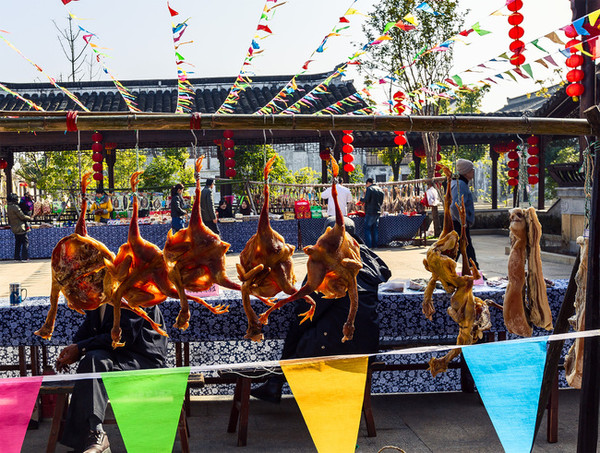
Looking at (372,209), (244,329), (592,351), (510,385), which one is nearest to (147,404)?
(510,385)

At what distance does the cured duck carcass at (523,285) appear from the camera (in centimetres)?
368

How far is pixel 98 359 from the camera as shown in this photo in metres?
3.89

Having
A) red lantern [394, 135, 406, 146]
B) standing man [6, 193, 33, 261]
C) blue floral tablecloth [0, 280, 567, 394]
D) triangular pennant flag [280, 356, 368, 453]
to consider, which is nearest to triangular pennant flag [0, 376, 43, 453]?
triangular pennant flag [280, 356, 368, 453]

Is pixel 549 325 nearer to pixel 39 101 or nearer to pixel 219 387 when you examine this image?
pixel 219 387

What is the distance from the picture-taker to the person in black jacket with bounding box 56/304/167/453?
12.2 feet

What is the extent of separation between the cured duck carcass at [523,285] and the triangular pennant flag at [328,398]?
133cm

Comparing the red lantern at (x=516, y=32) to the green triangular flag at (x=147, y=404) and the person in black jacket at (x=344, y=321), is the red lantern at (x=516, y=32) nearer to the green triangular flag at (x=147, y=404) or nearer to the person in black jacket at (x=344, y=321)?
the person in black jacket at (x=344, y=321)

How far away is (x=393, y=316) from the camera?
4773mm

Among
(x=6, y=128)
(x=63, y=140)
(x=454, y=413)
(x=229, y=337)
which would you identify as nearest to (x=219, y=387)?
(x=229, y=337)

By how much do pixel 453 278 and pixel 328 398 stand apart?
882 mm

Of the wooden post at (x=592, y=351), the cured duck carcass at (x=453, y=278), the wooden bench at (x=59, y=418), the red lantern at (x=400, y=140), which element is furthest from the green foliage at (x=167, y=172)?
the wooden post at (x=592, y=351)

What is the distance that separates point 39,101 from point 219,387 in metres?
15.6

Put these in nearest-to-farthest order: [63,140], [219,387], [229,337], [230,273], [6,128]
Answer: [6,128], [229,337], [219,387], [230,273], [63,140]

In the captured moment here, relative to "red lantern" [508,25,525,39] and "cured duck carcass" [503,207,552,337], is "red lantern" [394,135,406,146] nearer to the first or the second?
"red lantern" [508,25,525,39]
